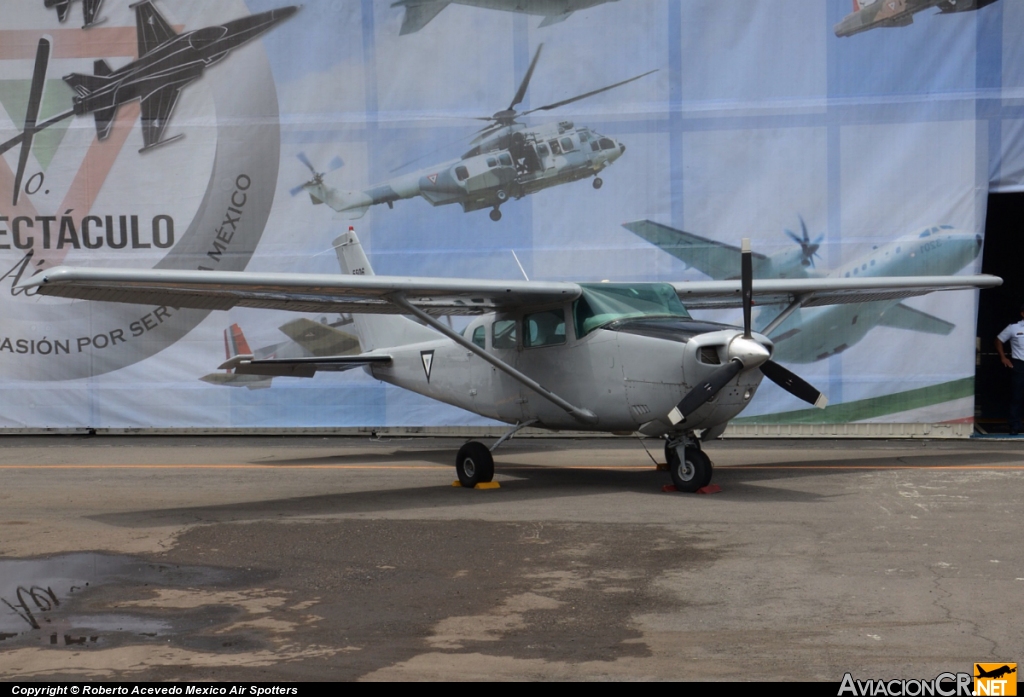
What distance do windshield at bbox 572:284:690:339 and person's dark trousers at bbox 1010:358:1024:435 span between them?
858 cm

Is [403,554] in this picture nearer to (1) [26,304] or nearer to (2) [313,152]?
(2) [313,152]

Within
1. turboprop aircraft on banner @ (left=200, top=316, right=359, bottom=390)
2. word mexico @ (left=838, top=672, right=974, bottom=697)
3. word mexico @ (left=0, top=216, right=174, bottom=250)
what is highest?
word mexico @ (left=0, top=216, right=174, bottom=250)

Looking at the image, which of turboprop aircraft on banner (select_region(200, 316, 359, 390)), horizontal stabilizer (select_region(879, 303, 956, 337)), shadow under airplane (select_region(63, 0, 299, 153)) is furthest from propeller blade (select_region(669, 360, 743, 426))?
shadow under airplane (select_region(63, 0, 299, 153))

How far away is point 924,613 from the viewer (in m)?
6.12

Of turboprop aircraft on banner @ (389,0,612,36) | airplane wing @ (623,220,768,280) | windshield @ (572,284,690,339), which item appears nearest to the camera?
windshield @ (572,284,690,339)

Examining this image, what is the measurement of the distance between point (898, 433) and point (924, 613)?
11.9m

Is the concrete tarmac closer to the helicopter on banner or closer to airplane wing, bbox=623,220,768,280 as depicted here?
airplane wing, bbox=623,220,768,280

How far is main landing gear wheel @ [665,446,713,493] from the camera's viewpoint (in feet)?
36.5

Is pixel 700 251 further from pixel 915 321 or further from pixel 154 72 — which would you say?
pixel 154 72

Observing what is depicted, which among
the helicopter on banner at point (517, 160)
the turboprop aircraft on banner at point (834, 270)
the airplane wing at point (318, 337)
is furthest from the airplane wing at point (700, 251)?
the airplane wing at point (318, 337)

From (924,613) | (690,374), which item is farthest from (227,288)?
(924,613)

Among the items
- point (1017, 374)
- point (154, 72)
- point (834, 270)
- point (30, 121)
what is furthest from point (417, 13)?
point (1017, 374)

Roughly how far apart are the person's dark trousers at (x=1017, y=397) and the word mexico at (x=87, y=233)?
15.0 meters

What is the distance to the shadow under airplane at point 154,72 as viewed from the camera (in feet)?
60.2
